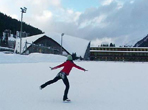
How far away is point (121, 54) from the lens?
89000 mm

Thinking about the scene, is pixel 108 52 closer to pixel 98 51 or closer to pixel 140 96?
pixel 98 51

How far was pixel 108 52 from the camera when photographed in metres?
89.0

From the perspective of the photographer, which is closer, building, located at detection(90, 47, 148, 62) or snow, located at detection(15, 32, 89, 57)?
snow, located at detection(15, 32, 89, 57)

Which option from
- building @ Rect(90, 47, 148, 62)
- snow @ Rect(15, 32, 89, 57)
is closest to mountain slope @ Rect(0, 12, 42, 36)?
snow @ Rect(15, 32, 89, 57)

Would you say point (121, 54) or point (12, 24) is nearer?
point (121, 54)

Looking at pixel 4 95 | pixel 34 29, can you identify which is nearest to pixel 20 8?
pixel 4 95

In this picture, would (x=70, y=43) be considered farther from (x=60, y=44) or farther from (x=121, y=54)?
(x=121, y=54)

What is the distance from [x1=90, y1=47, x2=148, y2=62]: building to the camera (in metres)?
87.4

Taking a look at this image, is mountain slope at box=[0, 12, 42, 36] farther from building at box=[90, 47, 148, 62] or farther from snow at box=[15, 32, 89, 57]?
building at box=[90, 47, 148, 62]

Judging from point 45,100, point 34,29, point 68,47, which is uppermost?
point 34,29

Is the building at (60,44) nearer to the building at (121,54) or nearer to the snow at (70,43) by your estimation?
the snow at (70,43)

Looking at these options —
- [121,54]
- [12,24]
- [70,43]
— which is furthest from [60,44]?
[12,24]

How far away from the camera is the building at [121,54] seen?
87.4 metres

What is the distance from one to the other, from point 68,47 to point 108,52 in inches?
763
